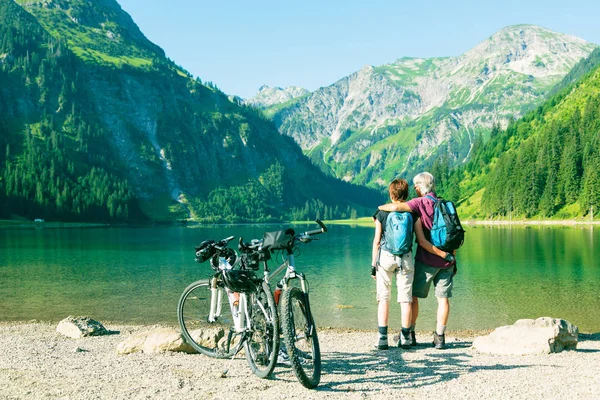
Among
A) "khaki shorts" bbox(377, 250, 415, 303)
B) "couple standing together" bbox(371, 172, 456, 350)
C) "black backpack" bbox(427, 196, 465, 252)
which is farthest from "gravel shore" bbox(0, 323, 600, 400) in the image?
"black backpack" bbox(427, 196, 465, 252)

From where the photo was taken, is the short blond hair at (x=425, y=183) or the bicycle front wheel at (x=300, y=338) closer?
the bicycle front wheel at (x=300, y=338)

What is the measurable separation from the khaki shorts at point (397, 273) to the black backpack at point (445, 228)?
0.93 meters

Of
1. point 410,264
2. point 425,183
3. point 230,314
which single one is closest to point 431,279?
point 410,264

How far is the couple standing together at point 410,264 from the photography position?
14.4 m

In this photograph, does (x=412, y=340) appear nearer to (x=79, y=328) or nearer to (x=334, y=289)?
(x=79, y=328)

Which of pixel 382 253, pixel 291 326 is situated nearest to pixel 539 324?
pixel 382 253

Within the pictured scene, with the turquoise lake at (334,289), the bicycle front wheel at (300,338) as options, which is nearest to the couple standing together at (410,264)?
the bicycle front wheel at (300,338)

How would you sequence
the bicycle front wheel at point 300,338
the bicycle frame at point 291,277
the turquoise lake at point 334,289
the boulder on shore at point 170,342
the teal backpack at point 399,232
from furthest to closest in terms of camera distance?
the turquoise lake at point 334,289 → the boulder on shore at point 170,342 → the teal backpack at point 399,232 → the bicycle frame at point 291,277 → the bicycle front wheel at point 300,338

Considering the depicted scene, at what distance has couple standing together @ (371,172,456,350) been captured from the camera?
14.4 metres

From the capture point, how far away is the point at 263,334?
11859 mm

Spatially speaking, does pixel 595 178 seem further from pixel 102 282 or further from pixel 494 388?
pixel 494 388

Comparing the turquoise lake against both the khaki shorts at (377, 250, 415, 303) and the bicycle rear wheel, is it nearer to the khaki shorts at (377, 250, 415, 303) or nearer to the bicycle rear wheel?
the khaki shorts at (377, 250, 415, 303)

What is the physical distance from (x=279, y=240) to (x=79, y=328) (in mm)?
11687

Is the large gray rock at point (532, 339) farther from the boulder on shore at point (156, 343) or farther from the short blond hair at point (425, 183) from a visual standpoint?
the boulder on shore at point (156, 343)
